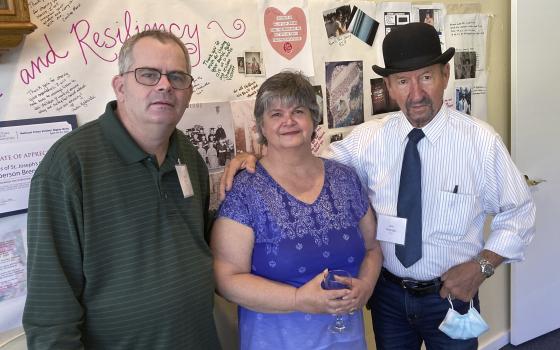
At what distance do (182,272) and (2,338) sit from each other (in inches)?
20.3

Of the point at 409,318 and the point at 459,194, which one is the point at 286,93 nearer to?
the point at 459,194

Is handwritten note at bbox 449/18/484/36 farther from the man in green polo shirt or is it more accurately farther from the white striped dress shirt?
the man in green polo shirt

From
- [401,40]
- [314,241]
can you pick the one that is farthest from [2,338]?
[401,40]

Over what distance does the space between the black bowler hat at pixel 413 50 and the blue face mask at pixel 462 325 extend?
822 millimetres

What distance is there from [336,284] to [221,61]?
82cm

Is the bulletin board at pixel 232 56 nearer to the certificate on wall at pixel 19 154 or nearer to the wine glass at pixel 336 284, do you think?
the certificate on wall at pixel 19 154

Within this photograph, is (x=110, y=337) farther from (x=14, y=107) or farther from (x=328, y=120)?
(x=328, y=120)

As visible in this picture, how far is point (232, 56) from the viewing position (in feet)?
4.99

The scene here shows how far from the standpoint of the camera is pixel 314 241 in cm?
127

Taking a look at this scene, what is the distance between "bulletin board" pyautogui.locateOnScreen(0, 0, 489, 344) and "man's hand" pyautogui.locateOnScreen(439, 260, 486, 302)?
68cm

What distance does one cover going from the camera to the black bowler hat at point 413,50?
1.42 metres

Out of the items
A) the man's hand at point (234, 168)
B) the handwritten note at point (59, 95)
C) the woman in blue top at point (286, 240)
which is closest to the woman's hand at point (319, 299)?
the woman in blue top at point (286, 240)

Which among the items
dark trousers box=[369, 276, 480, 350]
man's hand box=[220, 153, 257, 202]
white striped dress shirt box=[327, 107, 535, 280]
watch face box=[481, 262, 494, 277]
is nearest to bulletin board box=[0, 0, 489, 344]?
man's hand box=[220, 153, 257, 202]

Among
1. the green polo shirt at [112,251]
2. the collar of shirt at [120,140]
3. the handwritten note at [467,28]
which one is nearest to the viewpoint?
the green polo shirt at [112,251]
